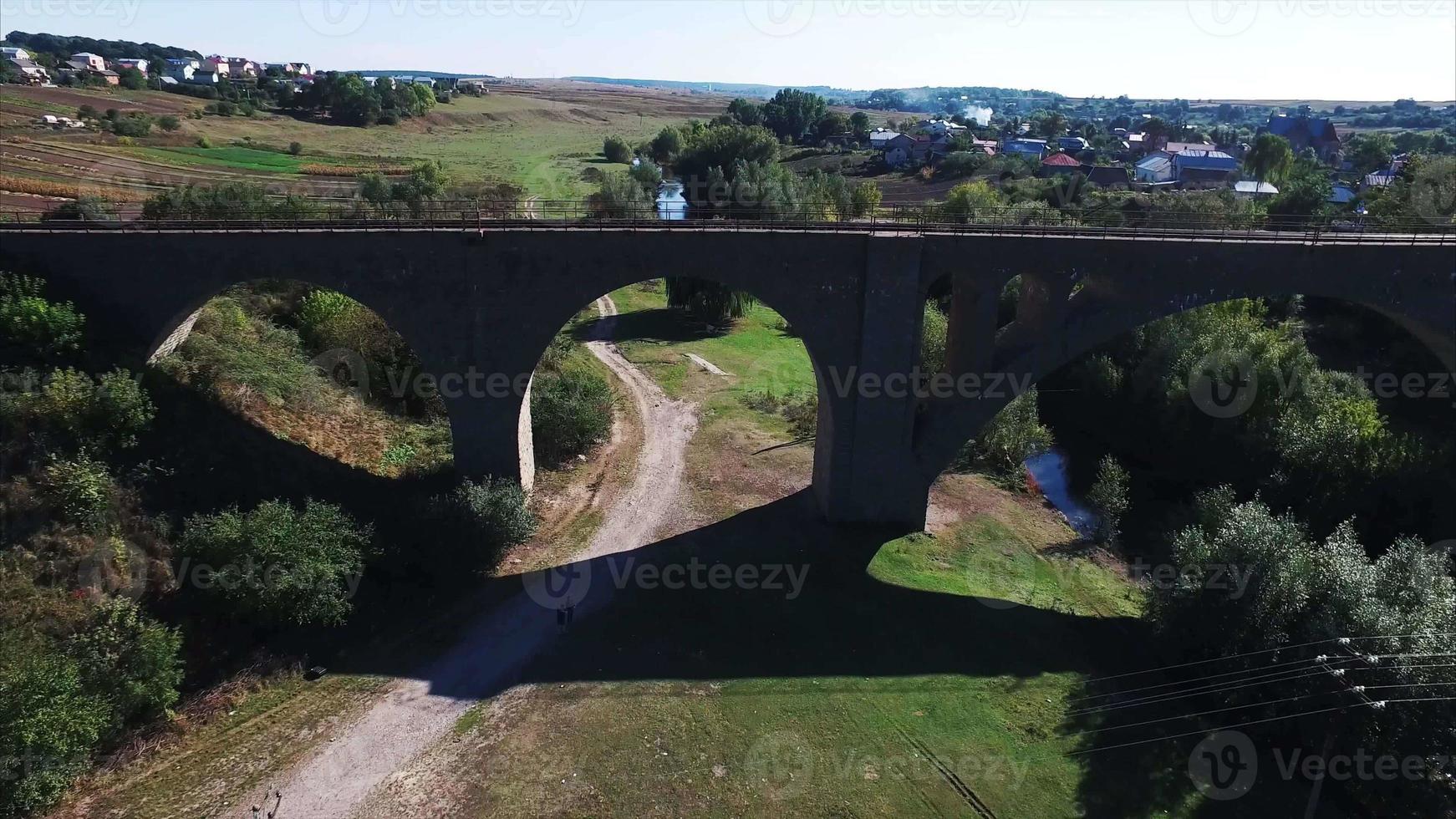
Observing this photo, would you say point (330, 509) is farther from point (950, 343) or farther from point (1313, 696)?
point (1313, 696)

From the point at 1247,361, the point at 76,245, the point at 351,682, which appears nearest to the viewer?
the point at 351,682

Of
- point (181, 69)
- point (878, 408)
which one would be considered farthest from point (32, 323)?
point (181, 69)

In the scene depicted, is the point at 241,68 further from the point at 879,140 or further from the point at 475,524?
the point at 475,524

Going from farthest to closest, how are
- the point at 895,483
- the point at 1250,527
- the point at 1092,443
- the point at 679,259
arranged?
the point at 1092,443 < the point at 895,483 < the point at 679,259 < the point at 1250,527

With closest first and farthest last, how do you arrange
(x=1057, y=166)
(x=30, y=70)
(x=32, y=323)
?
(x=32, y=323), (x=30, y=70), (x=1057, y=166)

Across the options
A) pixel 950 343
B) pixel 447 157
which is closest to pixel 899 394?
pixel 950 343

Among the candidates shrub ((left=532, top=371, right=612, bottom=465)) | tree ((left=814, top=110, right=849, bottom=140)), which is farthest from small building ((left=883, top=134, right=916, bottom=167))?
shrub ((left=532, top=371, right=612, bottom=465))

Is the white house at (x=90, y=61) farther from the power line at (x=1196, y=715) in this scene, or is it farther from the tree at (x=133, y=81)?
the power line at (x=1196, y=715)

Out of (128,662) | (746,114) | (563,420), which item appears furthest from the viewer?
(746,114)
